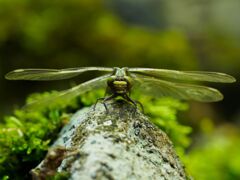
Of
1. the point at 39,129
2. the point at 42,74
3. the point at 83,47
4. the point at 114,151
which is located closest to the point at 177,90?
the point at 42,74

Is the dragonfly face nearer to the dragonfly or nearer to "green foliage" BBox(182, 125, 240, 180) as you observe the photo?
the dragonfly

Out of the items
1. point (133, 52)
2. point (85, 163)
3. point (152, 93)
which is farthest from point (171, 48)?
point (85, 163)

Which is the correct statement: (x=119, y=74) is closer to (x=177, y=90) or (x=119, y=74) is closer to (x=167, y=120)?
(x=177, y=90)

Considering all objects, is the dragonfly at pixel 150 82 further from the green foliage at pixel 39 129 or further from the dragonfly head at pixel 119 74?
the green foliage at pixel 39 129

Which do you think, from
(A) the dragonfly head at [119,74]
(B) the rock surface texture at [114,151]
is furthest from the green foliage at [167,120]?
(B) the rock surface texture at [114,151]

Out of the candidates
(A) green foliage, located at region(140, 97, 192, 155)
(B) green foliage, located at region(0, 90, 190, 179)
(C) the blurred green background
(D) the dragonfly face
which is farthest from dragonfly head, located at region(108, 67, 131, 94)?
(C) the blurred green background
